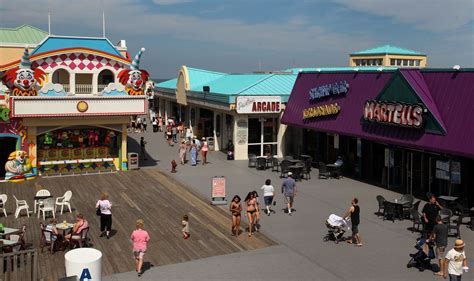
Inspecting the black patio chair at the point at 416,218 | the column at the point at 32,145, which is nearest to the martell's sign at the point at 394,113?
the black patio chair at the point at 416,218

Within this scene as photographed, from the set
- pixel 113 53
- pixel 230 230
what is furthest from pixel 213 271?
pixel 113 53

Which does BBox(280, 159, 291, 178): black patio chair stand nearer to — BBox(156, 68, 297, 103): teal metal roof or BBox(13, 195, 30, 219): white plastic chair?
BBox(156, 68, 297, 103): teal metal roof

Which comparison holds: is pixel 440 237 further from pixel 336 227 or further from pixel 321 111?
pixel 321 111

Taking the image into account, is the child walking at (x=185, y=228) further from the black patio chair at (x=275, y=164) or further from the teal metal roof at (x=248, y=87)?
the teal metal roof at (x=248, y=87)

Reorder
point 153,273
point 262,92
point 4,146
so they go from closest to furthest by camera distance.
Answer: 1. point 153,273
2. point 4,146
3. point 262,92

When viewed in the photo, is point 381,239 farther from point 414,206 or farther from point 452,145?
point 452,145

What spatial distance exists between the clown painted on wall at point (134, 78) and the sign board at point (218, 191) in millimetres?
9195

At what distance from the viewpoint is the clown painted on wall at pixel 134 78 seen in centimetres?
2578

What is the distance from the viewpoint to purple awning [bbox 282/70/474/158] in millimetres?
17625

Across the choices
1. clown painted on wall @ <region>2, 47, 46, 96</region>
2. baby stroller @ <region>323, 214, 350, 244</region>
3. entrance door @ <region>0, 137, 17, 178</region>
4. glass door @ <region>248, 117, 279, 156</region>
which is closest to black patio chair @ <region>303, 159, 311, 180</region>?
glass door @ <region>248, 117, 279, 156</region>

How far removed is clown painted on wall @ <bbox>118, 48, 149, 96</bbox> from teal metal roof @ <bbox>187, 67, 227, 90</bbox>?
1364 cm

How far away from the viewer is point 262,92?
29.7m

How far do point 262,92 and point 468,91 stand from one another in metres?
13.9

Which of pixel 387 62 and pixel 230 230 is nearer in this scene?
pixel 230 230
